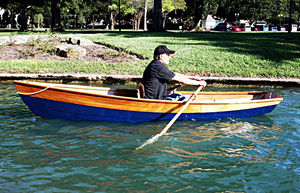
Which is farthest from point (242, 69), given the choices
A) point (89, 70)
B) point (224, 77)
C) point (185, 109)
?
point (185, 109)

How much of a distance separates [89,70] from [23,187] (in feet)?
32.8

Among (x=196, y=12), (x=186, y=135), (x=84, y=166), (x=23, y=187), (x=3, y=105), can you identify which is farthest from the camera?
(x=196, y=12)

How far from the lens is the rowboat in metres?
7.98

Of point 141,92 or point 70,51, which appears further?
point 70,51

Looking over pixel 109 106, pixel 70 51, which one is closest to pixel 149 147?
pixel 109 106

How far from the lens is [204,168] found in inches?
228

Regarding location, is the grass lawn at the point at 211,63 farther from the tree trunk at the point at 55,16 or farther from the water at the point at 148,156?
the tree trunk at the point at 55,16

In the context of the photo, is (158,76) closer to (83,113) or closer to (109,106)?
(109,106)

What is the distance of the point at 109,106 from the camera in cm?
815

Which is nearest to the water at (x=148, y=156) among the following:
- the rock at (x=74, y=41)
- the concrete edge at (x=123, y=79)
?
the concrete edge at (x=123, y=79)

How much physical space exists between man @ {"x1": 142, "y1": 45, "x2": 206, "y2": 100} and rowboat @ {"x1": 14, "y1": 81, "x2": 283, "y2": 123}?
321mm

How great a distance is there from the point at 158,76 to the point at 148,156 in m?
2.38

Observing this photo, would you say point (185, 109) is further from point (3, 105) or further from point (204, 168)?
point (3, 105)

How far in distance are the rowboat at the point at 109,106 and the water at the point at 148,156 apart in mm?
198
